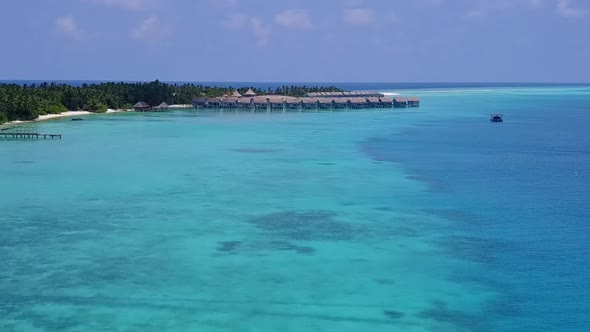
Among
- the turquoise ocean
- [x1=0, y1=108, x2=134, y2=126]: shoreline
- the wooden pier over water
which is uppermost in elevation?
[x1=0, y1=108, x2=134, y2=126]: shoreline

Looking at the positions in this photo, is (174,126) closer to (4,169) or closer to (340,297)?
(4,169)

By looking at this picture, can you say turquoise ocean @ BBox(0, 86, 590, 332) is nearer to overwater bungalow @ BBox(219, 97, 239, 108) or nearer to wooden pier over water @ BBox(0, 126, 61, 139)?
wooden pier over water @ BBox(0, 126, 61, 139)

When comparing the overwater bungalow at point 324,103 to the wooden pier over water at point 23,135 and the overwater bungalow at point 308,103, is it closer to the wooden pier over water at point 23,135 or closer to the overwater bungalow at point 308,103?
the overwater bungalow at point 308,103

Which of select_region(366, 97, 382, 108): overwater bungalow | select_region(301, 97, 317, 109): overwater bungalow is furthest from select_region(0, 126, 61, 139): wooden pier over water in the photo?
select_region(366, 97, 382, 108): overwater bungalow

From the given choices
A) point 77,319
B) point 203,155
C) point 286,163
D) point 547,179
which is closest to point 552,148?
point 547,179

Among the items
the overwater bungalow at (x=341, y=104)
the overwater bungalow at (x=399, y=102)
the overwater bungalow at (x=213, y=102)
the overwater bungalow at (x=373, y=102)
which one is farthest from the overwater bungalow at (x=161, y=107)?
the overwater bungalow at (x=399, y=102)

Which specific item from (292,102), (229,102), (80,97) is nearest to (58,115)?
(80,97)
